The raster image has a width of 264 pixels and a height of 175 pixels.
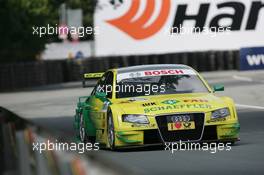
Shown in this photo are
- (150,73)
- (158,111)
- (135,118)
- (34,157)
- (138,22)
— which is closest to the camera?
(34,157)

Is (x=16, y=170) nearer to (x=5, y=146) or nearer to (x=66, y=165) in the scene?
(x=5, y=146)

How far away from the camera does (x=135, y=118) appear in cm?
1409

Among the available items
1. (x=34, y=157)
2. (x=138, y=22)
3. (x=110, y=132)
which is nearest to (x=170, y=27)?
(x=138, y=22)

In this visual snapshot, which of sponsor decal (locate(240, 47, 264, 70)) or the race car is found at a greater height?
the race car

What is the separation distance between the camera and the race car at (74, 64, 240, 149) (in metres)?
13.9

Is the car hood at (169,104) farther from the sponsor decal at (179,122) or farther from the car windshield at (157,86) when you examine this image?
the car windshield at (157,86)

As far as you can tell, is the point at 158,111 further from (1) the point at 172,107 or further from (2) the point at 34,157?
(2) the point at 34,157

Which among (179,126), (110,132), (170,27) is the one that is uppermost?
(179,126)

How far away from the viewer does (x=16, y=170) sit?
25.3 ft

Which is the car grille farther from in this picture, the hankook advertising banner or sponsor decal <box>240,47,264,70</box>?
the hankook advertising banner

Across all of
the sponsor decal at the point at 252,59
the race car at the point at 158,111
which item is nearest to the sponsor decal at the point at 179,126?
A: the race car at the point at 158,111

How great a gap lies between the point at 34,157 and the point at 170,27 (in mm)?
51743

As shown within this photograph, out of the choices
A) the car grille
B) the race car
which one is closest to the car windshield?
the race car

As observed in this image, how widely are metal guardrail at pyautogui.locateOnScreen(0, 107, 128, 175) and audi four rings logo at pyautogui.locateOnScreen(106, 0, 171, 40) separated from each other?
164 ft
